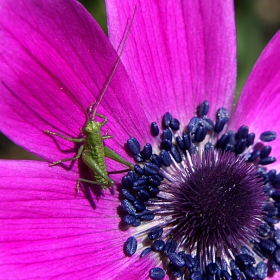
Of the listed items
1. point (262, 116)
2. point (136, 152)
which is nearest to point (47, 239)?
point (136, 152)

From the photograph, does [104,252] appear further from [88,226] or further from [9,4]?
[9,4]

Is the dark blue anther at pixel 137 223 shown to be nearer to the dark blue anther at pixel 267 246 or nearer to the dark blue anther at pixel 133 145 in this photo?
the dark blue anther at pixel 133 145

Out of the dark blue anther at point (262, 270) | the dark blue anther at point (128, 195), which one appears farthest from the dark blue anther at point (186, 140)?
the dark blue anther at point (262, 270)

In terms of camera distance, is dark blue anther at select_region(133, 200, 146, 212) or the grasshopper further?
dark blue anther at select_region(133, 200, 146, 212)

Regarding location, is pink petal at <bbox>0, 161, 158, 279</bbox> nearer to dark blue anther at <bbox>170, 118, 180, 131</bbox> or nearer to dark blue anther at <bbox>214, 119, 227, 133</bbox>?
dark blue anther at <bbox>170, 118, 180, 131</bbox>

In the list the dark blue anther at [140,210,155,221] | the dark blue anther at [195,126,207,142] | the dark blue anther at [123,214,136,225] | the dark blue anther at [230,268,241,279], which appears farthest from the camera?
the dark blue anther at [195,126,207,142]

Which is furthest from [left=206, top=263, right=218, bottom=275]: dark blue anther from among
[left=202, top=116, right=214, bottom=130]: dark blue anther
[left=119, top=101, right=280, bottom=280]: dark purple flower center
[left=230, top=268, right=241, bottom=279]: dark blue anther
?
[left=202, top=116, right=214, bottom=130]: dark blue anther

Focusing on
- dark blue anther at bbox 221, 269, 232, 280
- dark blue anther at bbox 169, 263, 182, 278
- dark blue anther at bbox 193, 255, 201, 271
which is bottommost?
dark blue anther at bbox 169, 263, 182, 278

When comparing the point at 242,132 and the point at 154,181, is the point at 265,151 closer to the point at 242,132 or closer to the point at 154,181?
the point at 242,132
